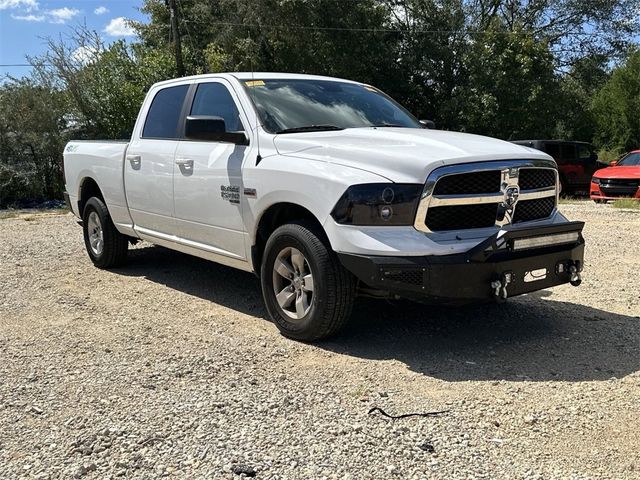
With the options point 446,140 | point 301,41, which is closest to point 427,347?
point 446,140

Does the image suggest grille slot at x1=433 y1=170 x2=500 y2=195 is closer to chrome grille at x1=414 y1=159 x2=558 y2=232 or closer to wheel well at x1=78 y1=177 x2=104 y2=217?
chrome grille at x1=414 y1=159 x2=558 y2=232

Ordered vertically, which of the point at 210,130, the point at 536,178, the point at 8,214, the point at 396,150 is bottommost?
the point at 8,214

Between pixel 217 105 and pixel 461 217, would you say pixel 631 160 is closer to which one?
pixel 217 105

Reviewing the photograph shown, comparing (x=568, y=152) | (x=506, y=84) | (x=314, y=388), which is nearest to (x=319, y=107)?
(x=314, y=388)

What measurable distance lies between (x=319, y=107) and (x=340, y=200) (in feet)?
5.02

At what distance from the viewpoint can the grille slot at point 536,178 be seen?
4.57m

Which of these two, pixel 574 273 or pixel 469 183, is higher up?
pixel 469 183

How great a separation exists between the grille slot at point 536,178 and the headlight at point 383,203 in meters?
0.94

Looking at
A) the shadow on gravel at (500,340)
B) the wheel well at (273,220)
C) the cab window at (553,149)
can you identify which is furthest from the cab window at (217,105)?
the cab window at (553,149)

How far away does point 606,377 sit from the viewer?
405 cm

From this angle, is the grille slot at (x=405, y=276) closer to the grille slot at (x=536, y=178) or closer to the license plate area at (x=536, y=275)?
the license plate area at (x=536, y=275)

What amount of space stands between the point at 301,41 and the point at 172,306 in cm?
2178

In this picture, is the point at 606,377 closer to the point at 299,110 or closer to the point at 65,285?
the point at 299,110

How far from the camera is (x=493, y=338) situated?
15.9 feet
